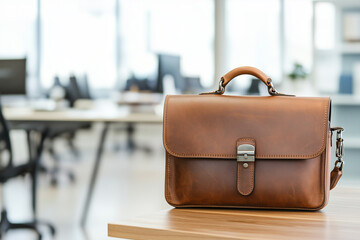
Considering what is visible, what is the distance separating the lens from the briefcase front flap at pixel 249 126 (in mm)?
840

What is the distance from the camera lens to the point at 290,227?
733 millimetres

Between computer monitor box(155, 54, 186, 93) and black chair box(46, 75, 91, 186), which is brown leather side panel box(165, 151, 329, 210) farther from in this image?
A: black chair box(46, 75, 91, 186)

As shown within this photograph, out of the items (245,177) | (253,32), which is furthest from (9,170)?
(253,32)

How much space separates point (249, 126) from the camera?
0.86 m

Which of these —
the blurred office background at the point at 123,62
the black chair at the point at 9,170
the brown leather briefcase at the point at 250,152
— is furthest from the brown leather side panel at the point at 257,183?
the blurred office background at the point at 123,62

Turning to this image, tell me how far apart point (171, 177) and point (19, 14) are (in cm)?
900

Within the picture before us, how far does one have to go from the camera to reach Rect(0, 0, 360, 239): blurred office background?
206 inches

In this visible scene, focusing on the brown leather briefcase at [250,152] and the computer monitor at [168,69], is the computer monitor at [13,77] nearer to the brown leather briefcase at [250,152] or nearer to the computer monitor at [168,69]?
the computer monitor at [168,69]

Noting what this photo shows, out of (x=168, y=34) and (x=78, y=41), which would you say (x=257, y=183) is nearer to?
(x=78, y=41)

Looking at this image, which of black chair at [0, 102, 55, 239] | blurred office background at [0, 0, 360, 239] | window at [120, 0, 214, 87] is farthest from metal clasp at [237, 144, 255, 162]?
window at [120, 0, 214, 87]

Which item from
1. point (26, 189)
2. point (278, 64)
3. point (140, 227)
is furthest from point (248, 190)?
point (278, 64)

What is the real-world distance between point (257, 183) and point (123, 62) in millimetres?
8730

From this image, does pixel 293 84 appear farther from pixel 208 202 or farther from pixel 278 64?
pixel 208 202

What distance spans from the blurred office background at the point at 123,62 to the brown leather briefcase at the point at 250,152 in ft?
11.7
